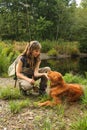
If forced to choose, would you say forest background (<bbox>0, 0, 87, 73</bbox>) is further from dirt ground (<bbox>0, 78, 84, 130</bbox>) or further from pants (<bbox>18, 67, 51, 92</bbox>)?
dirt ground (<bbox>0, 78, 84, 130</bbox>)

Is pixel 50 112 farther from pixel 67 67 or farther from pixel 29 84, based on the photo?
pixel 67 67

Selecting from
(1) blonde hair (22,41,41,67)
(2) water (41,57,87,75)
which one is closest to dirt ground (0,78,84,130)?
(1) blonde hair (22,41,41,67)

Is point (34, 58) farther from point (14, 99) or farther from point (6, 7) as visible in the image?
point (6, 7)

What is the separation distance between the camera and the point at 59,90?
624 centimetres

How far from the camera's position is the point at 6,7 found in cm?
4519

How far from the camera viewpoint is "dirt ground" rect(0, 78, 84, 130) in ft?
18.0

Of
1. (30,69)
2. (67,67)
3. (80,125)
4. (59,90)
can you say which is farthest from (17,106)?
(67,67)

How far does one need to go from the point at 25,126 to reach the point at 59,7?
39765mm

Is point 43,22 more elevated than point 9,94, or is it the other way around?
point 9,94

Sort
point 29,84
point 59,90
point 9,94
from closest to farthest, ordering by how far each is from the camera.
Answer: point 59,90, point 29,84, point 9,94

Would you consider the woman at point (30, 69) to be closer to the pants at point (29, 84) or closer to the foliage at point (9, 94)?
the pants at point (29, 84)

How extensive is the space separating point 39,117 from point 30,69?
→ 67.6 inches

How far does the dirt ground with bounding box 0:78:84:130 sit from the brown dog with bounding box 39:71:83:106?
0.14 metres

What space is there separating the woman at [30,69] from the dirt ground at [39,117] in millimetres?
682
